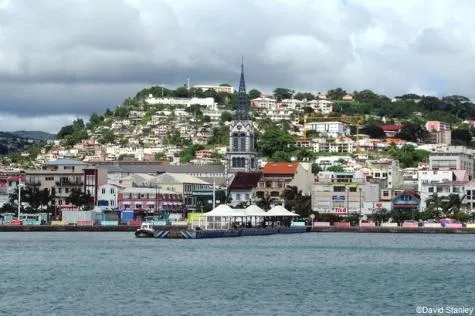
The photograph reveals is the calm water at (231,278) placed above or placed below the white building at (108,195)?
below

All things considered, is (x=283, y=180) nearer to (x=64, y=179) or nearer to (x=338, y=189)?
(x=338, y=189)

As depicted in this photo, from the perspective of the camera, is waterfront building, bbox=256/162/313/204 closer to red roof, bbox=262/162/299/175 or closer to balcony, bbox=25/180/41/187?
red roof, bbox=262/162/299/175

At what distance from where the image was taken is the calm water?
4600 cm

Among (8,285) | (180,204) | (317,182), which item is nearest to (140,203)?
(180,204)

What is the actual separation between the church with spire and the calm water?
250 feet

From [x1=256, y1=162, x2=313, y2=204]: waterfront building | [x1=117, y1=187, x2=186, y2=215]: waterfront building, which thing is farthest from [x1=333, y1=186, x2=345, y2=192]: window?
[x1=117, y1=187, x2=186, y2=215]: waterfront building

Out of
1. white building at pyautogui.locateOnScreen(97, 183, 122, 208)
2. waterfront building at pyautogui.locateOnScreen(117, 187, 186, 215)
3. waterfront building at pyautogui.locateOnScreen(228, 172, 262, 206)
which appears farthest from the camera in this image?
waterfront building at pyautogui.locateOnScreen(228, 172, 262, 206)

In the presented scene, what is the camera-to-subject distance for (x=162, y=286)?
52.6 m

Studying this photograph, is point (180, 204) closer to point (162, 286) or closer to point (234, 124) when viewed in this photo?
point (234, 124)

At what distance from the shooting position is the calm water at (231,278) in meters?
46.0

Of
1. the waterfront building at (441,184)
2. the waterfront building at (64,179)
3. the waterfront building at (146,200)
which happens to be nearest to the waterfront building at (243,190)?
the waterfront building at (146,200)

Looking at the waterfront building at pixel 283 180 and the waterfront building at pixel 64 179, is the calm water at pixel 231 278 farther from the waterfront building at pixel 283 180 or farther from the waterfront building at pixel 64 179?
the waterfront building at pixel 283 180

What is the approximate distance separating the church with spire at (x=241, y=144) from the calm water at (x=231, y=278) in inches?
2996

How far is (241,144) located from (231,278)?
11156 centimetres
